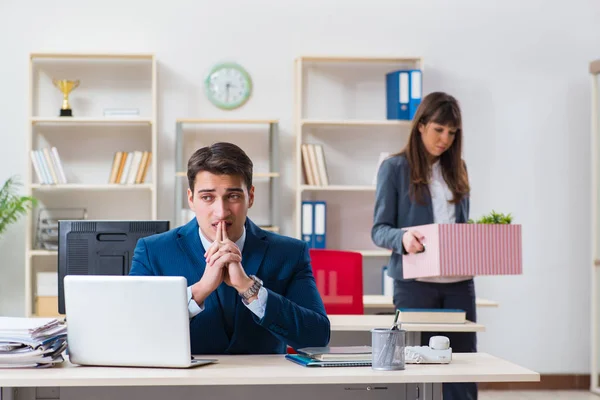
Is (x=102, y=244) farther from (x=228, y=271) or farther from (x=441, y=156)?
(x=441, y=156)

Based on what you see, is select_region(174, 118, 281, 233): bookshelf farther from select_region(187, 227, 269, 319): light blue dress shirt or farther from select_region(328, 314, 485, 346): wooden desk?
select_region(187, 227, 269, 319): light blue dress shirt

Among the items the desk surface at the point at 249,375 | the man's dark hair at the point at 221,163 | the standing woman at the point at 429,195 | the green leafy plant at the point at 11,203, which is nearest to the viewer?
the desk surface at the point at 249,375

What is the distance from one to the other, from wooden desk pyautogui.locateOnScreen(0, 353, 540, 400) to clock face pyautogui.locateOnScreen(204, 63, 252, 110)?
11.6 ft

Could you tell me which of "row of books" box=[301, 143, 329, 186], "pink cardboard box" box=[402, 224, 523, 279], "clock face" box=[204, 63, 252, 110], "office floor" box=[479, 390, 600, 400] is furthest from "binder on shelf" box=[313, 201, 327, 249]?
"pink cardboard box" box=[402, 224, 523, 279]

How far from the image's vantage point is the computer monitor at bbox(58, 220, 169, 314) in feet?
9.89

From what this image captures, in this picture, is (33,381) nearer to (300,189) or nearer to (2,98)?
(300,189)

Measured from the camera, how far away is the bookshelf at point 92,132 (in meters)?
5.41

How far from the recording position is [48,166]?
5172mm

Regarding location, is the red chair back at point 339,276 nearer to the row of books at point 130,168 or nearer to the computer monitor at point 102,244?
the computer monitor at point 102,244

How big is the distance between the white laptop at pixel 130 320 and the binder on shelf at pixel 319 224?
3.40 m

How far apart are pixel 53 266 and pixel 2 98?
111 cm

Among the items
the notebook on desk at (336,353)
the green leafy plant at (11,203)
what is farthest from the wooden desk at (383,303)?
the notebook on desk at (336,353)

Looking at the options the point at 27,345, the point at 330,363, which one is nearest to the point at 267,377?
the point at 330,363

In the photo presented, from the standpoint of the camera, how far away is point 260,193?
556 centimetres
